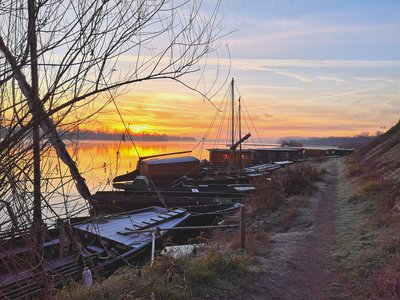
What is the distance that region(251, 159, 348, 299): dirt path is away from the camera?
269 inches

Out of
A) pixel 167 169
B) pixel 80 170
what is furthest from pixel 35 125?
pixel 167 169

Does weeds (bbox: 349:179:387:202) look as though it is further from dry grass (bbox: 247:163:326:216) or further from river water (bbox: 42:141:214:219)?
river water (bbox: 42:141:214:219)

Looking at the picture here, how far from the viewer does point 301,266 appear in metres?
8.24

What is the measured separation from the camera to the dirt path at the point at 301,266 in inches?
269

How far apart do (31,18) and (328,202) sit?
15760 mm

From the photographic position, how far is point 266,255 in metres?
8.66

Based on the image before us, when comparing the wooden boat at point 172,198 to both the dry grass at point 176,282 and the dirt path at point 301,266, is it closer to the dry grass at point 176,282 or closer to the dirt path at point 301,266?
the dirt path at point 301,266

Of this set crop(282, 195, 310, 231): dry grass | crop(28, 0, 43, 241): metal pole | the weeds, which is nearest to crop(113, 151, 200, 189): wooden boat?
crop(282, 195, 310, 231): dry grass

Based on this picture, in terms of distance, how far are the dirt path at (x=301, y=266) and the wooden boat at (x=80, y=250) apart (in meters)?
2.51

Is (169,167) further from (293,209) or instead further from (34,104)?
(34,104)

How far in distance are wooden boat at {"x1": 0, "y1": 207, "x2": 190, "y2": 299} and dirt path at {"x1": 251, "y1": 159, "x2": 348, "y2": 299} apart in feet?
8.25

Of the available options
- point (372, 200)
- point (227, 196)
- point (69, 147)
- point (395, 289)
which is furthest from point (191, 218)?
point (69, 147)

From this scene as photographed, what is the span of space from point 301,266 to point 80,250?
5991 mm

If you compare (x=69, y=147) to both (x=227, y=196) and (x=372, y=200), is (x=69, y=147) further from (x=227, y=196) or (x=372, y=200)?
(x=227, y=196)
